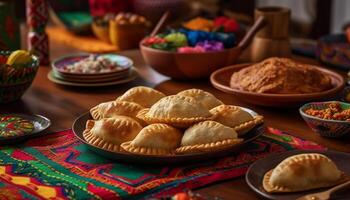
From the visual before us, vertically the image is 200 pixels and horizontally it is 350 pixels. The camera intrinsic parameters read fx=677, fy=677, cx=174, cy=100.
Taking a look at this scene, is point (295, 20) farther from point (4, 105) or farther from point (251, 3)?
point (4, 105)

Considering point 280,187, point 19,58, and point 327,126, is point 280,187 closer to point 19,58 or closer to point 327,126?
point 327,126

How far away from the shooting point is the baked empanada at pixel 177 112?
130 centimetres

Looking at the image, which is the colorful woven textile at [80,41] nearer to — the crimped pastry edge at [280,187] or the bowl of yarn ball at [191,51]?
the bowl of yarn ball at [191,51]

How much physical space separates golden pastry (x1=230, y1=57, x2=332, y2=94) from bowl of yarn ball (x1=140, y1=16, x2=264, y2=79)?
0.69 ft

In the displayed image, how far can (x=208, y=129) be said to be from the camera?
127 centimetres

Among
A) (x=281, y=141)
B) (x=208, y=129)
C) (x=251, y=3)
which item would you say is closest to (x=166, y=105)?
(x=208, y=129)

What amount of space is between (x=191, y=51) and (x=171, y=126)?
0.63 metres

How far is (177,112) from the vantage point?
132 cm

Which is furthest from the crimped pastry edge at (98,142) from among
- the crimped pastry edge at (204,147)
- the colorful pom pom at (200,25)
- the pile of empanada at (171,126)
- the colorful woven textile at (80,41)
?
the colorful woven textile at (80,41)

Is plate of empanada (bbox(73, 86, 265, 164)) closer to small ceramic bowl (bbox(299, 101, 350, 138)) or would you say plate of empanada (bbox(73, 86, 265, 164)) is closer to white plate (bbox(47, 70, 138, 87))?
small ceramic bowl (bbox(299, 101, 350, 138))

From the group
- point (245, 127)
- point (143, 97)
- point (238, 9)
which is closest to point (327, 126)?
point (245, 127)

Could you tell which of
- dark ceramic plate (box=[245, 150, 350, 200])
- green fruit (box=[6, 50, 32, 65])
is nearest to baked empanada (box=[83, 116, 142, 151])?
dark ceramic plate (box=[245, 150, 350, 200])

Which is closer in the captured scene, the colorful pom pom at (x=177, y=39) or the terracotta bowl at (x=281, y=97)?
the terracotta bowl at (x=281, y=97)

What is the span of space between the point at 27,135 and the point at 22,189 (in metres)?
0.29
